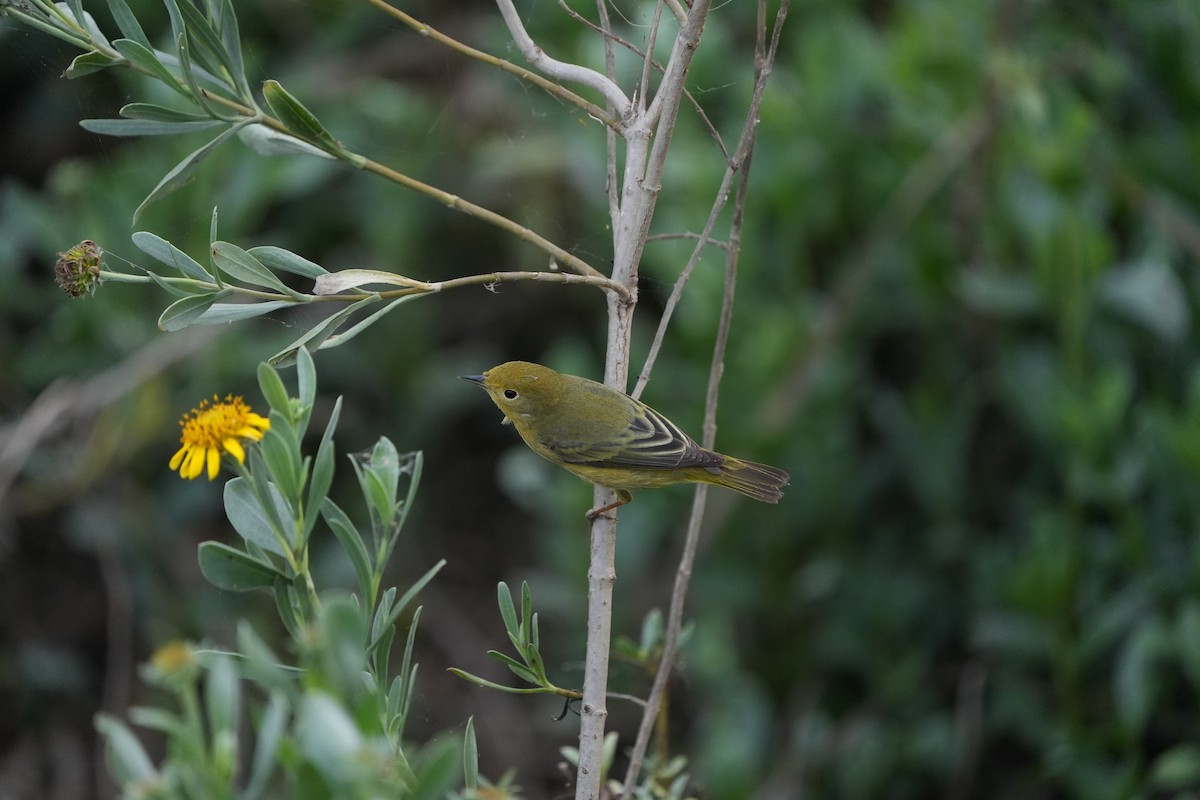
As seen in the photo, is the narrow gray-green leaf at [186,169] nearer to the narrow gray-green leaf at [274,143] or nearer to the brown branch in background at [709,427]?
the narrow gray-green leaf at [274,143]

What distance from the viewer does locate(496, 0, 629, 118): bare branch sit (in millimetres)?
1753

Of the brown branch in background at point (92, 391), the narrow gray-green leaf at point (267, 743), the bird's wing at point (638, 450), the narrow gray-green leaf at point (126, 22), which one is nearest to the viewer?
the narrow gray-green leaf at point (267, 743)

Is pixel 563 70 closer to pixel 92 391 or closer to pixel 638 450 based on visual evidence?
pixel 638 450

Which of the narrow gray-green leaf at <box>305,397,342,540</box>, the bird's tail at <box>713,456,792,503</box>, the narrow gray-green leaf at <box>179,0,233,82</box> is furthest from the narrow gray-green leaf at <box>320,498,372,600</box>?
the bird's tail at <box>713,456,792,503</box>

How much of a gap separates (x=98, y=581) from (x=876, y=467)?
307 centimetres

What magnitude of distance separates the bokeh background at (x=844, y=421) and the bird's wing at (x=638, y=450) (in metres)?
1.09

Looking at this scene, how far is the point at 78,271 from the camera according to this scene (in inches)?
59.6

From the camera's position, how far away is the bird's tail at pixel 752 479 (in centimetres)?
286

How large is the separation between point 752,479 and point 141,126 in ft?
5.90

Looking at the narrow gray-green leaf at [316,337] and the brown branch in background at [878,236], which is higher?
the narrow gray-green leaf at [316,337]

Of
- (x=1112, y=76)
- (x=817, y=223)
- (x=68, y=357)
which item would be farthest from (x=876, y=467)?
(x=68, y=357)

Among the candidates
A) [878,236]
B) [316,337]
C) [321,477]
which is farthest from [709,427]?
[878,236]

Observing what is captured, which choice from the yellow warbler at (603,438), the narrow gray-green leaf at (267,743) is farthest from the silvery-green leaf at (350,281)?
the yellow warbler at (603,438)

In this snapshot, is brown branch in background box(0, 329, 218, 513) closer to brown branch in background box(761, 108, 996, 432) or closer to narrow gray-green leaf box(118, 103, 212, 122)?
brown branch in background box(761, 108, 996, 432)
